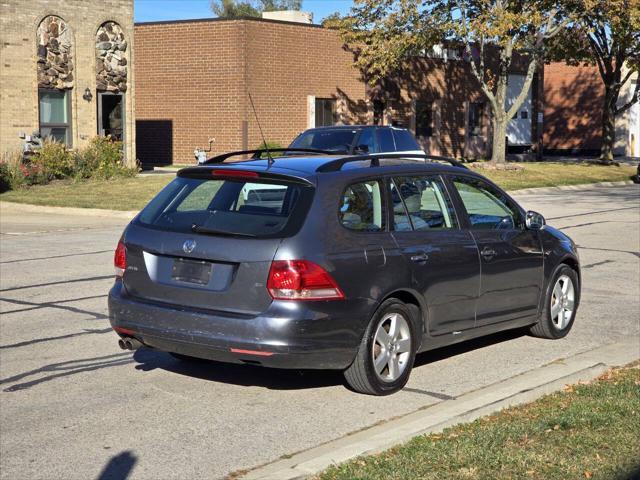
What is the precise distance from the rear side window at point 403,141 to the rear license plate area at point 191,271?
48.7 ft

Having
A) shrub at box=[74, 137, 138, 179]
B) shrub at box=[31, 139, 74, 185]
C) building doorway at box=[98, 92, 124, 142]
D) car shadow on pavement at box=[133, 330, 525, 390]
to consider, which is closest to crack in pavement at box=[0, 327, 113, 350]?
car shadow on pavement at box=[133, 330, 525, 390]

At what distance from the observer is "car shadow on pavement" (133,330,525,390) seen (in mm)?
7754

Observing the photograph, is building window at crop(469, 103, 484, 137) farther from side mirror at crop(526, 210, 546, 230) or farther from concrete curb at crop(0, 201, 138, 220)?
side mirror at crop(526, 210, 546, 230)

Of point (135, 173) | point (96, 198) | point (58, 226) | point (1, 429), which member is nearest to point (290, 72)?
point (135, 173)

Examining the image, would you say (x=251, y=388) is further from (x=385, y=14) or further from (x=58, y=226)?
(x=385, y=14)

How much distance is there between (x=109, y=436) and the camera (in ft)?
21.0

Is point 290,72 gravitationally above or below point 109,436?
above

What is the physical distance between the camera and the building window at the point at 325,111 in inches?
1550

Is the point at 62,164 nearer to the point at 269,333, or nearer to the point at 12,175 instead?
the point at 12,175

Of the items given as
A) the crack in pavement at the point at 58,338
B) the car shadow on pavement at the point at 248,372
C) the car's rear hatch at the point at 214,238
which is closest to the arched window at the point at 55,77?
the crack in pavement at the point at 58,338

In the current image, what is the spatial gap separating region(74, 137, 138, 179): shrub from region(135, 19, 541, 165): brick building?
7.26m

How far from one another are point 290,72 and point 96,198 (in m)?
15.1

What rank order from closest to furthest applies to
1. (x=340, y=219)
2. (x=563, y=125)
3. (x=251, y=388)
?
(x=340, y=219)
(x=251, y=388)
(x=563, y=125)

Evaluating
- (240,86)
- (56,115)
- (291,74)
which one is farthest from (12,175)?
(291,74)
